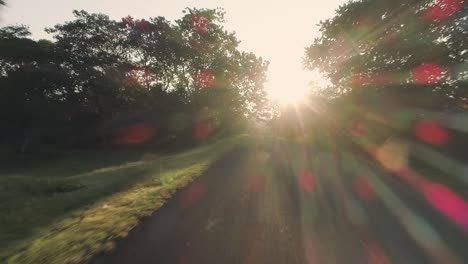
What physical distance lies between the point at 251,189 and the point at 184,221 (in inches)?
182

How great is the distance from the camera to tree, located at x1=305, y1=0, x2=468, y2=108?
2772 centimetres

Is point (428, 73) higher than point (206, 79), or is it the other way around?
point (206, 79)

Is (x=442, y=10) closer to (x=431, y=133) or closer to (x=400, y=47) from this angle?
(x=400, y=47)

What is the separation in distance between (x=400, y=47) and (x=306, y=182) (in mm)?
19281

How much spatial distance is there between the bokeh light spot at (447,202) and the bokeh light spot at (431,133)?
31.5 feet

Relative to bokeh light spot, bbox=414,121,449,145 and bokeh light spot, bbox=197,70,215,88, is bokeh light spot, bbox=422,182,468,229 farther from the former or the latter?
bokeh light spot, bbox=197,70,215,88

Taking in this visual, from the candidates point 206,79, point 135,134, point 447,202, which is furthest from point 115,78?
point 447,202

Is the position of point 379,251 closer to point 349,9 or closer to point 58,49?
point 349,9

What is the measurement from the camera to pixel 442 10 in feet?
91.9

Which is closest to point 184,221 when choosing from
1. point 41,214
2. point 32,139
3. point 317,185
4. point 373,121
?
point 41,214

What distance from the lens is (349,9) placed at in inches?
1334

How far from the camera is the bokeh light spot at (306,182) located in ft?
46.9

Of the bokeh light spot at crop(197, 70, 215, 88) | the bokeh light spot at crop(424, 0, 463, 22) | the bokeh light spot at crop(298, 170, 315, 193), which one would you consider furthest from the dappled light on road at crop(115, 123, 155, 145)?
the bokeh light spot at crop(424, 0, 463, 22)

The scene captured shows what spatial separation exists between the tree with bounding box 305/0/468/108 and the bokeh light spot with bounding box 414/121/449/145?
7.63ft
